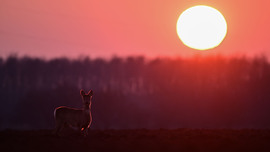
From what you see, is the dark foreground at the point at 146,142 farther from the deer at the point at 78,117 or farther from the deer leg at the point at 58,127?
the deer leg at the point at 58,127

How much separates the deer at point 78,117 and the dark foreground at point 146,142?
1.94 feet

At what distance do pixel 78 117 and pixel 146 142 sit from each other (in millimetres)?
4461

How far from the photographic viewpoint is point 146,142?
17344 millimetres

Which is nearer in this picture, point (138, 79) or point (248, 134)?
point (248, 134)

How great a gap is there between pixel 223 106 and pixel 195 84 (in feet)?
37.2

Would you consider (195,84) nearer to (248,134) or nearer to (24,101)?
(24,101)

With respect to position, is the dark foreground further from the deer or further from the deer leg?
the deer leg

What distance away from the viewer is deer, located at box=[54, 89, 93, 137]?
2064 cm

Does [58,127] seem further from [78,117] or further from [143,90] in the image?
[143,90]

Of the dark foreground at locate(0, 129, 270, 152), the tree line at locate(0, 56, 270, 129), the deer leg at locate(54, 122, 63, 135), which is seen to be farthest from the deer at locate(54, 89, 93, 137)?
the tree line at locate(0, 56, 270, 129)

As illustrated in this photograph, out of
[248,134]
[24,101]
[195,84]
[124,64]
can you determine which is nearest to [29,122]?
[24,101]

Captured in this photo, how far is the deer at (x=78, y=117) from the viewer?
2064 centimetres

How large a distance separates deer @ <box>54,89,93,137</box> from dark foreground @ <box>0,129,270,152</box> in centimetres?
59

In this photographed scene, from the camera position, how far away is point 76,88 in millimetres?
77000
